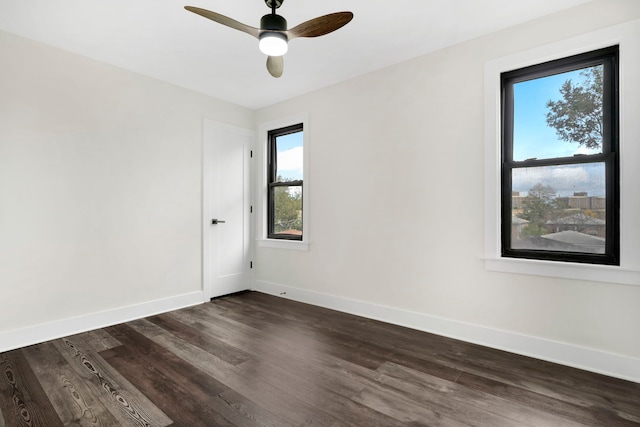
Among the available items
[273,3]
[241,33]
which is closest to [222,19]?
[273,3]

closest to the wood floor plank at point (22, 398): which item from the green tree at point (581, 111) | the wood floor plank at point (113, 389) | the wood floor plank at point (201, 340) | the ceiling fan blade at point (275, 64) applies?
the wood floor plank at point (113, 389)

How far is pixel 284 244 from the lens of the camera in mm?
4371

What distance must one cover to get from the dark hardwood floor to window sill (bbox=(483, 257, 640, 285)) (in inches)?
26.8

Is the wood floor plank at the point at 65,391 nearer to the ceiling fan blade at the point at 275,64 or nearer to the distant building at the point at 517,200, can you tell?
the ceiling fan blade at the point at 275,64

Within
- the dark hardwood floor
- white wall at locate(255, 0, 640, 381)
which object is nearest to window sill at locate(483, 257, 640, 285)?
white wall at locate(255, 0, 640, 381)

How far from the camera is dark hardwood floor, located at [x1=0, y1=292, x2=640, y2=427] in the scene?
1812 millimetres

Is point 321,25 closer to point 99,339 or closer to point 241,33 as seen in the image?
point 241,33

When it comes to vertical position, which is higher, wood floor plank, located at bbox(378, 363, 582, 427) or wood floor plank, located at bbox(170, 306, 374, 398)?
wood floor plank, located at bbox(378, 363, 582, 427)

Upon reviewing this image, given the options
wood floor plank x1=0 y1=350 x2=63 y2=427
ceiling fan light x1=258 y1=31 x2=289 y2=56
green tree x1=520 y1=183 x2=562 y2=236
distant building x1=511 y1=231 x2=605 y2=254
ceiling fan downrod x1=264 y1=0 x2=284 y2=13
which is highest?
ceiling fan downrod x1=264 y1=0 x2=284 y2=13

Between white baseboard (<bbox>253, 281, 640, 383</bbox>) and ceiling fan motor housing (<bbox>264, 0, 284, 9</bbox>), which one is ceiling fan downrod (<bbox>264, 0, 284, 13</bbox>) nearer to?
ceiling fan motor housing (<bbox>264, 0, 284, 9</bbox>)

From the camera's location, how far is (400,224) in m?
3.28

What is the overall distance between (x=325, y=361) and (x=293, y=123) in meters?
3.01

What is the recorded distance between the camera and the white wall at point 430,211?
2.37 meters

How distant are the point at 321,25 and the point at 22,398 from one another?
3014 millimetres
